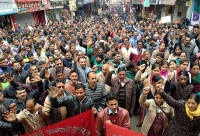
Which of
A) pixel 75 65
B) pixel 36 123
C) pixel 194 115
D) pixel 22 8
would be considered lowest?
pixel 36 123

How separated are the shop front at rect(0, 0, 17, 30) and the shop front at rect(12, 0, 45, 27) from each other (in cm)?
67

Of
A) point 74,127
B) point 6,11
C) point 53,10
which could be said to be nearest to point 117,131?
point 74,127

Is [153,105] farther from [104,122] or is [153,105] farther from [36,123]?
[36,123]

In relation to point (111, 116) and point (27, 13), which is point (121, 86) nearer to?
point (111, 116)

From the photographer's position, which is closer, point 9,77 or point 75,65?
point 9,77

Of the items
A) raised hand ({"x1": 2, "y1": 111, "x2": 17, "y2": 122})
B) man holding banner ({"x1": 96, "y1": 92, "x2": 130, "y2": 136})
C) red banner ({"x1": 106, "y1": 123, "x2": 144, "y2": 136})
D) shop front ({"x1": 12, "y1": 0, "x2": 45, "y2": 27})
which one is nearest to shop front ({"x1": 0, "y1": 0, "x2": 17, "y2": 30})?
shop front ({"x1": 12, "y1": 0, "x2": 45, "y2": 27})

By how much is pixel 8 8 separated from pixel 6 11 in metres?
0.46

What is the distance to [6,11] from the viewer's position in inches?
551

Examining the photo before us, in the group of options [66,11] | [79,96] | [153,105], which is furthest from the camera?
[66,11]

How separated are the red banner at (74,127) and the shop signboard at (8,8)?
13.2 meters

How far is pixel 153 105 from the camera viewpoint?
10.3 feet

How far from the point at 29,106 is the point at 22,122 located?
0.29 m

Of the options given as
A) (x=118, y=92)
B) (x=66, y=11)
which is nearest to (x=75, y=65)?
(x=118, y=92)

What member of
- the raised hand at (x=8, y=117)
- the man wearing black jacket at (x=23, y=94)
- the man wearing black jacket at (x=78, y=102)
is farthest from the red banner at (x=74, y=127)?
the man wearing black jacket at (x=23, y=94)
